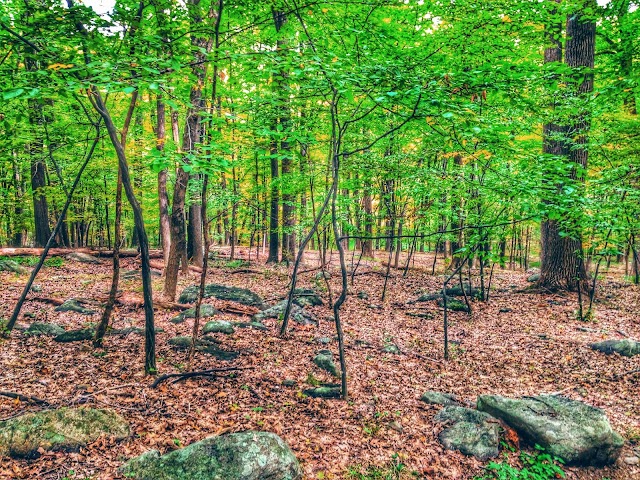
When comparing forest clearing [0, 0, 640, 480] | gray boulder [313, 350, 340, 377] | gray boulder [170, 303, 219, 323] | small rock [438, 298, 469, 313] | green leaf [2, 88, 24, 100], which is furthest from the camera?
small rock [438, 298, 469, 313]

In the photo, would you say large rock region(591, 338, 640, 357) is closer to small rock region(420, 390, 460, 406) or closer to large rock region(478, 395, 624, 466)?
large rock region(478, 395, 624, 466)

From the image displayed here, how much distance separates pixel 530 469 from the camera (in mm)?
4020

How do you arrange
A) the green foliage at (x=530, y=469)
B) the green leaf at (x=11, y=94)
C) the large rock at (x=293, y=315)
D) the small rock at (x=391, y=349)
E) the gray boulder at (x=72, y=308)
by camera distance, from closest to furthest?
the green leaf at (x=11, y=94) → the green foliage at (x=530, y=469) → the small rock at (x=391, y=349) → the gray boulder at (x=72, y=308) → the large rock at (x=293, y=315)

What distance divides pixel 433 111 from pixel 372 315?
284 inches

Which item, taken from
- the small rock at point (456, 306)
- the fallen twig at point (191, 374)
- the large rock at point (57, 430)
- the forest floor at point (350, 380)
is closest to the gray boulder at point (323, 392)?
the forest floor at point (350, 380)

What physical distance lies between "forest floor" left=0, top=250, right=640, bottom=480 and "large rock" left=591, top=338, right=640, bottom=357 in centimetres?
24

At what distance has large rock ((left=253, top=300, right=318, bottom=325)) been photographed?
349 inches

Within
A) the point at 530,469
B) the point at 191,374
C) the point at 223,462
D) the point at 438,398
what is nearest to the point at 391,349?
the point at 438,398

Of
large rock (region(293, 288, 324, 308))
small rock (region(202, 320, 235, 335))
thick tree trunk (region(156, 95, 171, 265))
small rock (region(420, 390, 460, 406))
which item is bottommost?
small rock (region(420, 390, 460, 406))

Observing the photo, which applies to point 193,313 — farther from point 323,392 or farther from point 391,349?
point 391,349

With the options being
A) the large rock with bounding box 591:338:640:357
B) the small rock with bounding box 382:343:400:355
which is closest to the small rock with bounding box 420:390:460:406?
the small rock with bounding box 382:343:400:355

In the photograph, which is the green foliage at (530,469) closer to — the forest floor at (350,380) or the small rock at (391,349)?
the forest floor at (350,380)

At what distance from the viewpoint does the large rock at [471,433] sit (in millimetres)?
4230

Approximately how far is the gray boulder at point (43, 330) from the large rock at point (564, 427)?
24.8 ft
